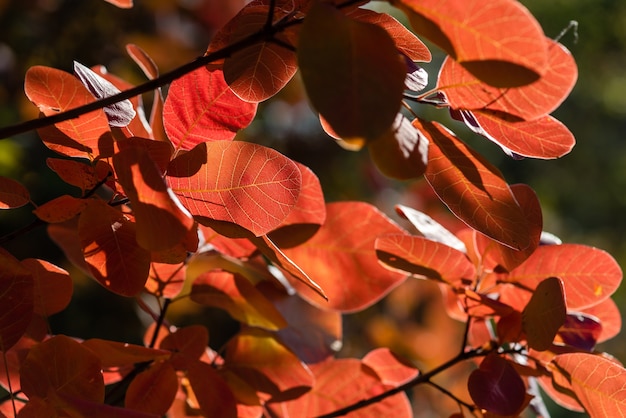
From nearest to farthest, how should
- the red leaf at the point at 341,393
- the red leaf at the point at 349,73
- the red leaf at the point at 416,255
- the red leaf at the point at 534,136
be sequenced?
1. the red leaf at the point at 349,73
2. the red leaf at the point at 534,136
3. the red leaf at the point at 416,255
4. the red leaf at the point at 341,393

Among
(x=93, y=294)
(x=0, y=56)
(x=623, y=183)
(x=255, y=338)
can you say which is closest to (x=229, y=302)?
(x=255, y=338)

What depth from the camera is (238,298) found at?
662 mm

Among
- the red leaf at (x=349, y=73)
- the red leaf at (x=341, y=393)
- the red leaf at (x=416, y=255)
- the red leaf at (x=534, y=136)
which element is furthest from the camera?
the red leaf at (x=341, y=393)

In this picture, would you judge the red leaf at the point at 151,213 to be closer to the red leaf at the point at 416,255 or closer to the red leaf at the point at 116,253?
the red leaf at the point at 116,253

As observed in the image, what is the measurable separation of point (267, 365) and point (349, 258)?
0.43ft

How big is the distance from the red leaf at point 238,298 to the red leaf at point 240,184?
0.17m

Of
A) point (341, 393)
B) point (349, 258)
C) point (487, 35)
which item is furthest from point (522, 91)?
point (341, 393)

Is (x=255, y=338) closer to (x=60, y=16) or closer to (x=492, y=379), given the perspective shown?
(x=492, y=379)

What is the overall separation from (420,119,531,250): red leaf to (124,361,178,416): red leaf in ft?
0.88

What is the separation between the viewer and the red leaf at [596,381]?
22.3 inches

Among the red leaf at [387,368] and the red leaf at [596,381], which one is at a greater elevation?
the red leaf at [596,381]

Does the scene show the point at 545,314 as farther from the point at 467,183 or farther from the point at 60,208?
the point at 60,208

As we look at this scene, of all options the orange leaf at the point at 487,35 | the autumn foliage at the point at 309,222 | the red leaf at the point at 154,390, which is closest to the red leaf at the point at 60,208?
the autumn foliage at the point at 309,222

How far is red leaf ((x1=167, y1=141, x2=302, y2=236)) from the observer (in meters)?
0.49
